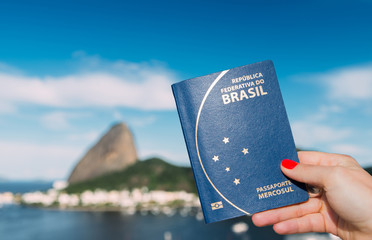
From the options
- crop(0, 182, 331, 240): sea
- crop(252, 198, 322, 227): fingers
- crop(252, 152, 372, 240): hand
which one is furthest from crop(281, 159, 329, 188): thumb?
crop(0, 182, 331, 240): sea

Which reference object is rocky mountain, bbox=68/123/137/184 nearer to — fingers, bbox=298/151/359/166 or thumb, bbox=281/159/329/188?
fingers, bbox=298/151/359/166

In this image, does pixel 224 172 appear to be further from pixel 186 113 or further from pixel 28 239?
pixel 28 239

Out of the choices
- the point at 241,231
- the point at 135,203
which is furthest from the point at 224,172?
the point at 135,203

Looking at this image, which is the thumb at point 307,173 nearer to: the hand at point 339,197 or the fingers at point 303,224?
the hand at point 339,197

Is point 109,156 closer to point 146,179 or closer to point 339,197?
point 146,179

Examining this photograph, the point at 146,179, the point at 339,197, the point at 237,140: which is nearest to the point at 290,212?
the point at 339,197

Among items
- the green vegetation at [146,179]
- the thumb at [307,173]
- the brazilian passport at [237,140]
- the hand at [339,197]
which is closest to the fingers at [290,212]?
the hand at [339,197]
